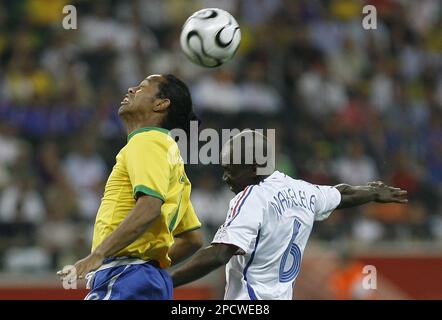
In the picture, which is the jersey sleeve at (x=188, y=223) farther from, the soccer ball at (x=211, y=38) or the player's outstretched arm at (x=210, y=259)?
the soccer ball at (x=211, y=38)

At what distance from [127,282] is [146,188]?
1.89 feet

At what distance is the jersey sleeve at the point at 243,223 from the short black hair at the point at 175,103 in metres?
0.60

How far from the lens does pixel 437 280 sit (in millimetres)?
12922

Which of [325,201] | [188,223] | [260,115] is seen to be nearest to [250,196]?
[188,223]

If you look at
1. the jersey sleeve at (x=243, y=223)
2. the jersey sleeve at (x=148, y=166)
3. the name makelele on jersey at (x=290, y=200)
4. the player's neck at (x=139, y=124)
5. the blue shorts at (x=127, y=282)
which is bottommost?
the blue shorts at (x=127, y=282)

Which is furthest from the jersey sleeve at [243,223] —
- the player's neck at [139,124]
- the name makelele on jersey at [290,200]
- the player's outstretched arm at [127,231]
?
the player's neck at [139,124]

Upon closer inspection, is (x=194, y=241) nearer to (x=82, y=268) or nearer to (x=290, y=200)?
(x=290, y=200)

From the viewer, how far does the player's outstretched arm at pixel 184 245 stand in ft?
21.9

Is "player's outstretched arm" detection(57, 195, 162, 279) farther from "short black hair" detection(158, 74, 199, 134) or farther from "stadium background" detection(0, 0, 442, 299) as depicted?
"stadium background" detection(0, 0, 442, 299)

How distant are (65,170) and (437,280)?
485cm

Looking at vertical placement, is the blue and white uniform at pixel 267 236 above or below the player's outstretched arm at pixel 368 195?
below

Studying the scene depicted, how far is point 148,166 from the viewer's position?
5.84 m

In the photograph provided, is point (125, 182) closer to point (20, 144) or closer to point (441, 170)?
point (20, 144)

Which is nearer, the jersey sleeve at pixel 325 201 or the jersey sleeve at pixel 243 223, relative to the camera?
the jersey sleeve at pixel 243 223
